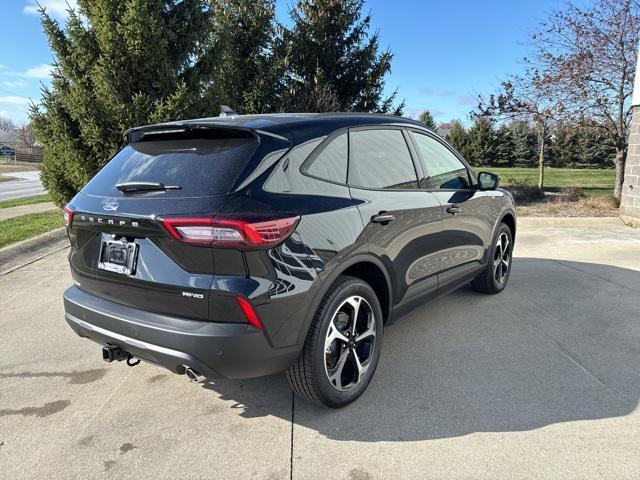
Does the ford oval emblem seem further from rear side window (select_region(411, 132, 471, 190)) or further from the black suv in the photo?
rear side window (select_region(411, 132, 471, 190))

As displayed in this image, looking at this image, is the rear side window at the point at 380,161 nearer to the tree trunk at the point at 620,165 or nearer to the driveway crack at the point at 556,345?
the driveway crack at the point at 556,345

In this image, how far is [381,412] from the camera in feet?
9.13

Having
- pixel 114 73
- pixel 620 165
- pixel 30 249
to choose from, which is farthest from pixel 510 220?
pixel 620 165

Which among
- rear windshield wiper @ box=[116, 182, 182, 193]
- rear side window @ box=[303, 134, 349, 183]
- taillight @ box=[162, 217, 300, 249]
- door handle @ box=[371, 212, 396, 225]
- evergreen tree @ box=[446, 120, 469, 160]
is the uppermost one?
evergreen tree @ box=[446, 120, 469, 160]

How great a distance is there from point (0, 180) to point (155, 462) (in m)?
35.2

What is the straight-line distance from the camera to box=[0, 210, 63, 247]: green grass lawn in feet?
24.7

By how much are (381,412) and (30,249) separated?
647 centimetres

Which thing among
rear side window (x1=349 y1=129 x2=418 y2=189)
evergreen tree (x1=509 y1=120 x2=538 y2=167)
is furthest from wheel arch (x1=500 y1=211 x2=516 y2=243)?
evergreen tree (x1=509 y1=120 x2=538 y2=167)

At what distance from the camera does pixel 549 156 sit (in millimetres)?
31359

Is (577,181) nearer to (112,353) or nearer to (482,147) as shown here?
(482,147)

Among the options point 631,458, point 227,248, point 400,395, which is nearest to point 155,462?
point 227,248

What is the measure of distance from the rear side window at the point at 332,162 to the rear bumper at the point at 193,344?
96 centimetres

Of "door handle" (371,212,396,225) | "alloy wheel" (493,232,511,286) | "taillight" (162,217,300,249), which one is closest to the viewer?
"taillight" (162,217,300,249)

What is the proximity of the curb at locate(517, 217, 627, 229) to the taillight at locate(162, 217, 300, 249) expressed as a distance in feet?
27.4
